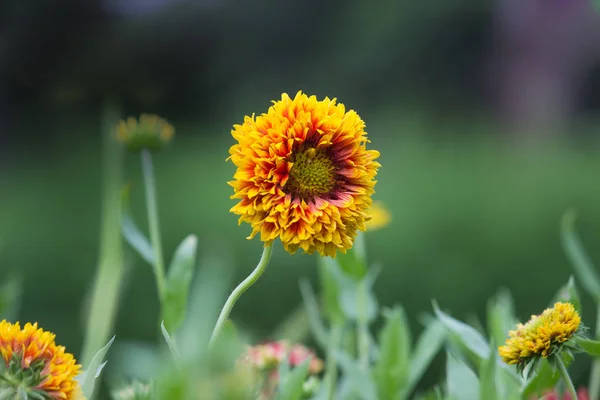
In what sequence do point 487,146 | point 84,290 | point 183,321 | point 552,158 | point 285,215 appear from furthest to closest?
point 487,146 → point 552,158 → point 84,290 → point 183,321 → point 285,215

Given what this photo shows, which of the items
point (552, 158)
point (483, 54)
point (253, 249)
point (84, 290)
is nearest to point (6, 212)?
point (84, 290)

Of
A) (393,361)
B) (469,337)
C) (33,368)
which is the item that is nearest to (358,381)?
(393,361)

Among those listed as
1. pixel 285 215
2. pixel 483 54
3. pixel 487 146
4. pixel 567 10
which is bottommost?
pixel 285 215

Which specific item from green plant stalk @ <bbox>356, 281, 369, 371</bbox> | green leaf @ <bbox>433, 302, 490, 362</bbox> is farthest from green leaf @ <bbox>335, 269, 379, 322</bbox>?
green leaf @ <bbox>433, 302, 490, 362</bbox>

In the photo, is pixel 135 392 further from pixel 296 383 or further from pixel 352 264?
pixel 352 264

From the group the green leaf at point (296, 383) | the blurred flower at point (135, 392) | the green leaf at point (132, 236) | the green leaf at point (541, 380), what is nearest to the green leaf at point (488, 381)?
the green leaf at point (541, 380)

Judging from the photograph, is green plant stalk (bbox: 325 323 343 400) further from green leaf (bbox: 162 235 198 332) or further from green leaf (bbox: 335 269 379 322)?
green leaf (bbox: 162 235 198 332)

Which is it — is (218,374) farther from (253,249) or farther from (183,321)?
(253,249)
